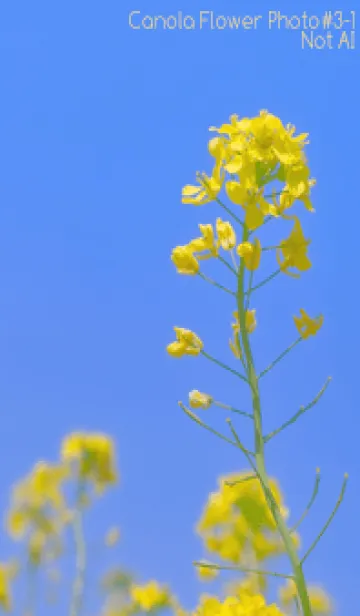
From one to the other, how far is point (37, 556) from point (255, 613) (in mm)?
4666

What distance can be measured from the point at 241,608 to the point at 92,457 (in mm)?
4575

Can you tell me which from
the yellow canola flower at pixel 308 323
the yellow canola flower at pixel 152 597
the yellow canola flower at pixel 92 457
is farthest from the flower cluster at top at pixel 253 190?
the yellow canola flower at pixel 92 457

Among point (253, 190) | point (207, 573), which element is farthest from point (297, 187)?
point (207, 573)

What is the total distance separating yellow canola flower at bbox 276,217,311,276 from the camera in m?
2.25

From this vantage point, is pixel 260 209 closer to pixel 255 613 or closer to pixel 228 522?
pixel 255 613

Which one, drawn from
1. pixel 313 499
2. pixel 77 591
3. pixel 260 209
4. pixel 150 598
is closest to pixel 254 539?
pixel 150 598

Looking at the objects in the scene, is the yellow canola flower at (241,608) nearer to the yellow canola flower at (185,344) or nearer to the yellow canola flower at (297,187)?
the yellow canola flower at (185,344)

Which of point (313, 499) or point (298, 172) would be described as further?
point (298, 172)

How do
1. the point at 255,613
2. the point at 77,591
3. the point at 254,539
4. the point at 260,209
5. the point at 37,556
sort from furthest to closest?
the point at 37,556 → the point at 77,591 → the point at 254,539 → the point at 260,209 → the point at 255,613

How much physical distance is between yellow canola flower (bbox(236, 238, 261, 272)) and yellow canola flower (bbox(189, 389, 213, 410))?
0.38m

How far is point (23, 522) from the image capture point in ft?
21.3

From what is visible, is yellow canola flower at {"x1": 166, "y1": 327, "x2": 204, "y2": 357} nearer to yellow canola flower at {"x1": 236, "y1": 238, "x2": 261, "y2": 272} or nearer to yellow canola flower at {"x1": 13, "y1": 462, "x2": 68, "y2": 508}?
yellow canola flower at {"x1": 236, "y1": 238, "x2": 261, "y2": 272}

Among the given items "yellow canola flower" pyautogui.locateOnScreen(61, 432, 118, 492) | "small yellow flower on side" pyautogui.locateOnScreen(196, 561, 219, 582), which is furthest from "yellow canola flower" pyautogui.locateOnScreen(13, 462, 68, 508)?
"small yellow flower on side" pyautogui.locateOnScreen(196, 561, 219, 582)

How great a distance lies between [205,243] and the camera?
228cm
